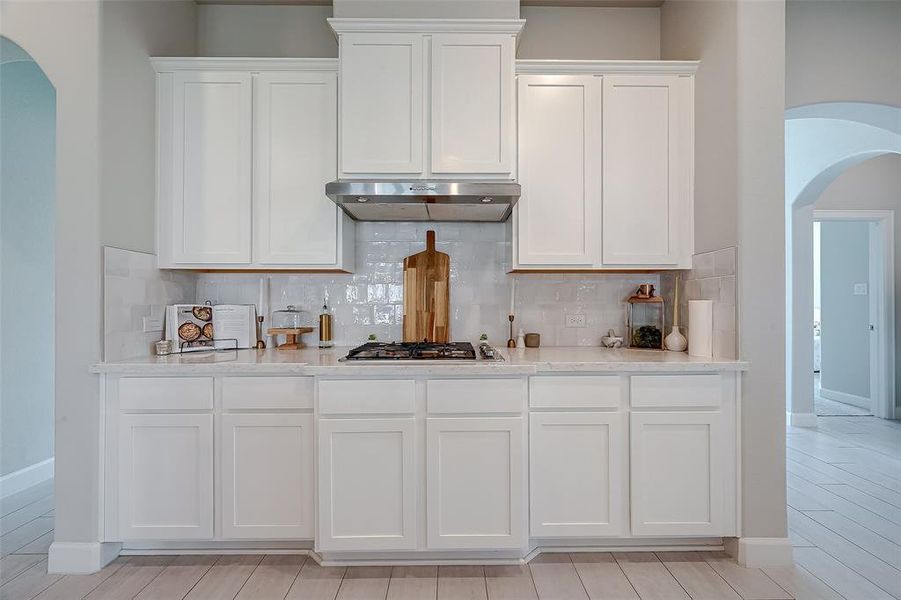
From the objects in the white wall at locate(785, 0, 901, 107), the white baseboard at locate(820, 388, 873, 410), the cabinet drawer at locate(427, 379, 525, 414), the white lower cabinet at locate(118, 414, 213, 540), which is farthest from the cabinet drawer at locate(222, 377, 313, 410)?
the white baseboard at locate(820, 388, 873, 410)

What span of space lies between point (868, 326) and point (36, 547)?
24.6 feet

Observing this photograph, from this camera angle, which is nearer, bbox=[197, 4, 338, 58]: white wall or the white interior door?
the white interior door

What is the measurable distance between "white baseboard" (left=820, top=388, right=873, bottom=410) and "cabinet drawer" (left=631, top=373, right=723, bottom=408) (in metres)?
4.62

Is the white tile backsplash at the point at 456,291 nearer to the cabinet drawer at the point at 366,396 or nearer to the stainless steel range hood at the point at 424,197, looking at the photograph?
the stainless steel range hood at the point at 424,197

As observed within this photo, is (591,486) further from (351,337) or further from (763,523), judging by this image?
(351,337)

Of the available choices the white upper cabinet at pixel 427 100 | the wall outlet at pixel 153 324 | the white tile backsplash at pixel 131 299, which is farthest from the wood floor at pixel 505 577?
the white upper cabinet at pixel 427 100

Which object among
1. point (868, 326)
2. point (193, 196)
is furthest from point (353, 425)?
point (868, 326)

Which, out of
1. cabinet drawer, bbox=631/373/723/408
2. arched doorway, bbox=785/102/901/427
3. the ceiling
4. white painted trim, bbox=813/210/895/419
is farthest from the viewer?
white painted trim, bbox=813/210/895/419

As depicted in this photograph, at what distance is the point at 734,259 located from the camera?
7.54 feet

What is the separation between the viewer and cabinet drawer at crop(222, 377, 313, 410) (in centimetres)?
223

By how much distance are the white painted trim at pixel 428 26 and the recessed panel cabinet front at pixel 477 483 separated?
190 centimetres

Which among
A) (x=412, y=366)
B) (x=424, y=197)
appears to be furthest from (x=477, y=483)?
(x=424, y=197)

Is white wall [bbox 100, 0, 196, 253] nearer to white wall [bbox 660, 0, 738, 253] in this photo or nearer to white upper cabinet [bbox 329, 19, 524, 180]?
white upper cabinet [bbox 329, 19, 524, 180]

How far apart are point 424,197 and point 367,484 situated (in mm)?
1345
